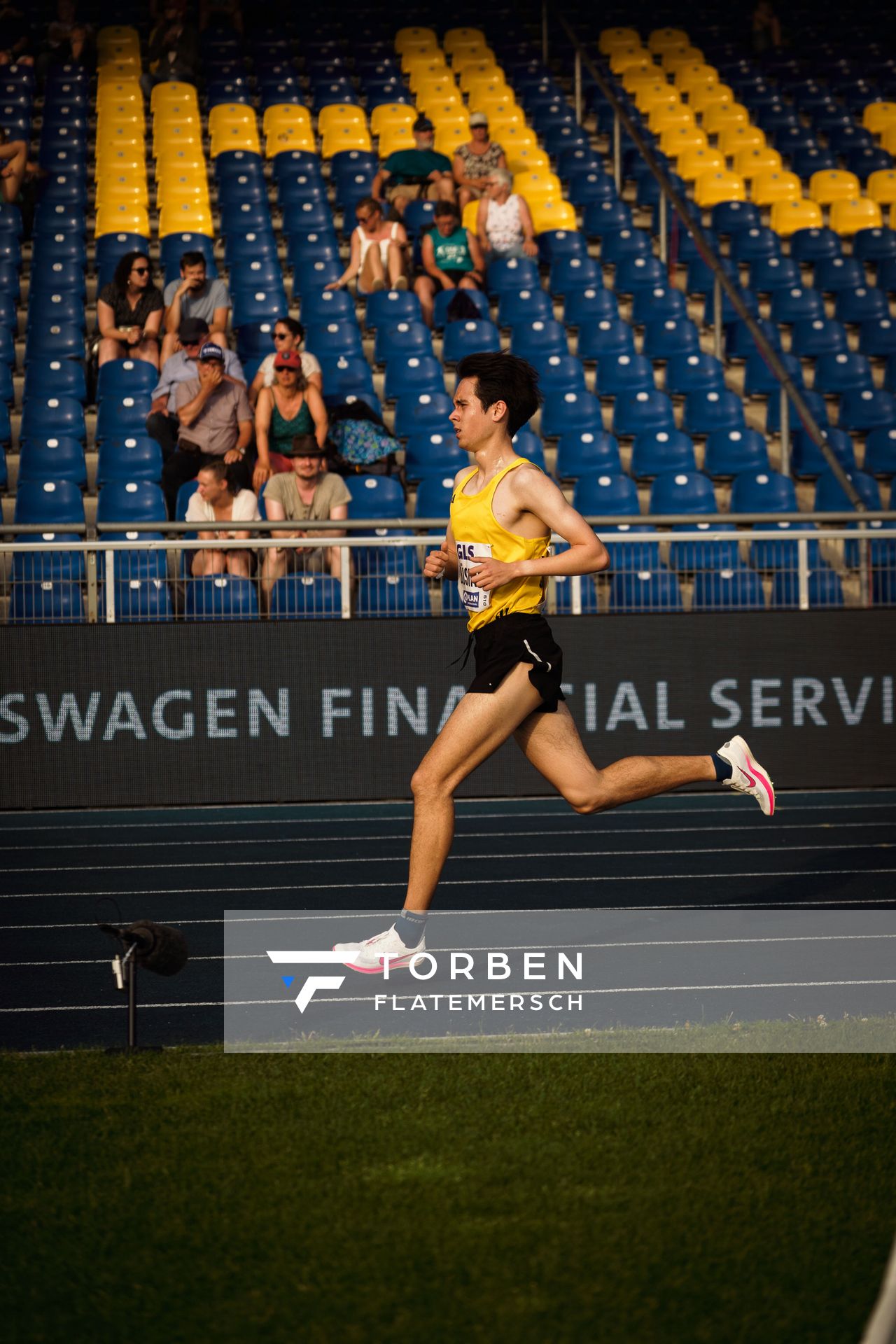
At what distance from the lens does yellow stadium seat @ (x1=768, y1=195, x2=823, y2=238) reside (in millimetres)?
18484

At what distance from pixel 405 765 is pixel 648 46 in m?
14.4

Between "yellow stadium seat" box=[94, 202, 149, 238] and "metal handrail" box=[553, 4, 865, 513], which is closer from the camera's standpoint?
"metal handrail" box=[553, 4, 865, 513]

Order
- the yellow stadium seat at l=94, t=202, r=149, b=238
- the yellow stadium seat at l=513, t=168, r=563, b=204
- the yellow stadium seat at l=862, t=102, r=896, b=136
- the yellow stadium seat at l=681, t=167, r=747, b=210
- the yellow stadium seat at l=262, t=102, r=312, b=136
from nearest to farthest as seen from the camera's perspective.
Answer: the yellow stadium seat at l=94, t=202, r=149, b=238 < the yellow stadium seat at l=513, t=168, r=563, b=204 < the yellow stadium seat at l=681, t=167, r=747, b=210 < the yellow stadium seat at l=262, t=102, r=312, b=136 < the yellow stadium seat at l=862, t=102, r=896, b=136

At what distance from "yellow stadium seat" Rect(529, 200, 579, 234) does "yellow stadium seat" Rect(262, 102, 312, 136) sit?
10.7 feet

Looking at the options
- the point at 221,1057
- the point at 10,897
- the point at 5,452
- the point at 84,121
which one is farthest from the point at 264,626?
the point at 84,121

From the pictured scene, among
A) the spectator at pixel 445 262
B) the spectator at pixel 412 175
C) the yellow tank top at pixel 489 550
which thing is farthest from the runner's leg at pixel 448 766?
the spectator at pixel 412 175

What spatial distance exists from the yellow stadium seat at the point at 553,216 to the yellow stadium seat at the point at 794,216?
253 cm

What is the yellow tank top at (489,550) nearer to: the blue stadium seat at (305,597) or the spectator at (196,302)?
the blue stadium seat at (305,597)

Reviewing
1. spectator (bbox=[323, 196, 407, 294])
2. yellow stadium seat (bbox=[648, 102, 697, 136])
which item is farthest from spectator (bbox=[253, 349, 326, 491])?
yellow stadium seat (bbox=[648, 102, 697, 136])

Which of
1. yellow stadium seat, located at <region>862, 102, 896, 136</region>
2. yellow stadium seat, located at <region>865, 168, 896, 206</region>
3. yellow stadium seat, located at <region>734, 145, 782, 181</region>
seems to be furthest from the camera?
yellow stadium seat, located at <region>862, 102, 896, 136</region>

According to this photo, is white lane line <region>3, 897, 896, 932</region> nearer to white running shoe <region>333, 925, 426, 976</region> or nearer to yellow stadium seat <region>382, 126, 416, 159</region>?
white running shoe <region>333, 925, 426, 976</region>

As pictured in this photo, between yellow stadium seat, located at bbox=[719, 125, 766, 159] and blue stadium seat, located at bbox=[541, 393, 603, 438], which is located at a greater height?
yellow stadium seat, located at bbox=[719, 125, 766, 159]

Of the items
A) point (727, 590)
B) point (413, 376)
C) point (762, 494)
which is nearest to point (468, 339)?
point (413, 376)

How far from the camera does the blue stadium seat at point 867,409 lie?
1498 cm
